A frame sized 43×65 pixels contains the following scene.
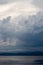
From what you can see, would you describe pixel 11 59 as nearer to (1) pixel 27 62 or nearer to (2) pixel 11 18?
(1) pixel 27 62

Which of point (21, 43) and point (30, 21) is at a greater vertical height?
point (30, 21)

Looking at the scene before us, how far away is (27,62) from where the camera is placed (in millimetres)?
2959

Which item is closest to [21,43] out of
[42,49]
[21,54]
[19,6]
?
[21,54]

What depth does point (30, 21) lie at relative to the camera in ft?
9.65

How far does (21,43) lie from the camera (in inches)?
116

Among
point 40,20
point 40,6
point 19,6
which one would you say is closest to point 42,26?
point 40,20

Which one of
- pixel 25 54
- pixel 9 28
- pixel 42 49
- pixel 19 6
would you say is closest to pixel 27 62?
pixel 25 54

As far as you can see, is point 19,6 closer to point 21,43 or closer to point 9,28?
point 9,28

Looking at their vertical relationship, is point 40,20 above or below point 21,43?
above

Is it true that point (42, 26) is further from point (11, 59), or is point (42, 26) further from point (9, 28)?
point (11, 59)

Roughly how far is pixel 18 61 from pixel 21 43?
311 mm

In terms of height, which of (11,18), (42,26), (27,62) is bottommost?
(27,62)

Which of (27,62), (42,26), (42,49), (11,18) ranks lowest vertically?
(27,62)

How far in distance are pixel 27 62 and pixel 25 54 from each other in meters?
0.15
